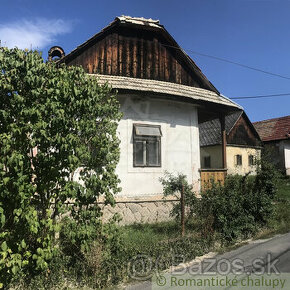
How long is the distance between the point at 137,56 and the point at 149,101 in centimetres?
210

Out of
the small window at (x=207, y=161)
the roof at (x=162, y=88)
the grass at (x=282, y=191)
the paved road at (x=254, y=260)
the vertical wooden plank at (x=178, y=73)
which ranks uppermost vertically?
the vertical wooden plank at (x=178, y=73)

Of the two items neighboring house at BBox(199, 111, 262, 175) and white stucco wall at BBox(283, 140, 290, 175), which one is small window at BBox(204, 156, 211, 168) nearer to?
neighboring house at BBox(199, 111, 262, 175)

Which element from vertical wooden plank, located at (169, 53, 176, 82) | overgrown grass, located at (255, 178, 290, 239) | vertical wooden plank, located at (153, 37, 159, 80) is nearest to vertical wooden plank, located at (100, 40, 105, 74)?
vertical wooden plank, located at (153, 37, 159, 80)

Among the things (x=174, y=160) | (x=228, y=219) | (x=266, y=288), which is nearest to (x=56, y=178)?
(x=266, y=288)

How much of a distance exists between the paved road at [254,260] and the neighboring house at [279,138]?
1928cm

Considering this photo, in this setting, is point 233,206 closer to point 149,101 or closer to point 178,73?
point 149,101

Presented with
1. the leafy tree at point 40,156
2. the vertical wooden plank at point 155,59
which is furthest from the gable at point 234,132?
the leafy tree at point 40,156

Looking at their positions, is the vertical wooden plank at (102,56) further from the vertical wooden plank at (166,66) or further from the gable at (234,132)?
the gable at (234,132)

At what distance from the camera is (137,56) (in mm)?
10336

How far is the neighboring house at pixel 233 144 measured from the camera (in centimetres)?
2377

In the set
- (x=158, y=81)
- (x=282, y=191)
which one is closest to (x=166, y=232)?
(x=158, y=81)

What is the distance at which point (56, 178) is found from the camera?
156 inches

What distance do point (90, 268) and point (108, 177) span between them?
61.2 inches

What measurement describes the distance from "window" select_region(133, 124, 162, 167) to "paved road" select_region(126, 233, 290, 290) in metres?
4.27
